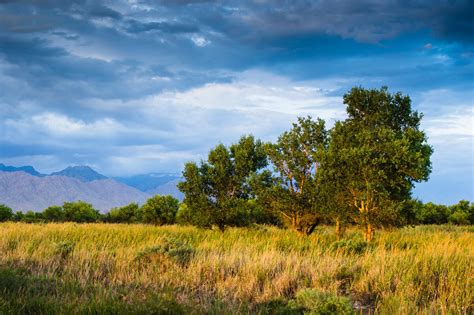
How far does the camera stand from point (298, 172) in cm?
2414

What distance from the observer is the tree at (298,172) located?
24.0 meters

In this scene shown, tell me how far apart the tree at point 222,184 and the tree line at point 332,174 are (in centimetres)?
6

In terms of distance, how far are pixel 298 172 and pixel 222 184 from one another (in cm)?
535

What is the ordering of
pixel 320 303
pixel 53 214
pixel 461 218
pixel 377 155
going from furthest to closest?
pixel 461 218 < pixel 53 214 < pixel 377 155 < pixel 320 303

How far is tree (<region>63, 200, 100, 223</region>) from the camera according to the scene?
164 feet

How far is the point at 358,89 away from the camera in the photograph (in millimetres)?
21609

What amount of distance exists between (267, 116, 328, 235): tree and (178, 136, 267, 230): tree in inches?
87.9

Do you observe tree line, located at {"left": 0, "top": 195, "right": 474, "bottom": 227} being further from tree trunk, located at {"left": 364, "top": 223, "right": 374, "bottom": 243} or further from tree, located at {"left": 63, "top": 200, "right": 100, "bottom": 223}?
tree trunk, located at {"left": 364, "top": 223, "right": 374, "bottom": 243}

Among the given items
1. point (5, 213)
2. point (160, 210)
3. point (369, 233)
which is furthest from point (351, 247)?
point (5, 213)

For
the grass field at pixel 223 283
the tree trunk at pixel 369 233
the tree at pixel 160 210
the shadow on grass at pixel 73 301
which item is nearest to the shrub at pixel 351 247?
the grass field at pixel 223 283

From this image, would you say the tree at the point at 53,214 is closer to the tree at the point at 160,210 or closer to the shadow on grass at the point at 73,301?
the tree at the point at 160,210

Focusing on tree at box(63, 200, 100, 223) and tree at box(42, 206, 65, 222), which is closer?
tree at box(63, 200, 100, 223)

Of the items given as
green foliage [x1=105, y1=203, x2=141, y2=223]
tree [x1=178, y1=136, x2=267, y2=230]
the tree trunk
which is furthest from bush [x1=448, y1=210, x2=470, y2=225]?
the tree trunk

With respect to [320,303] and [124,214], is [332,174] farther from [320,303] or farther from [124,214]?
[124,214]
